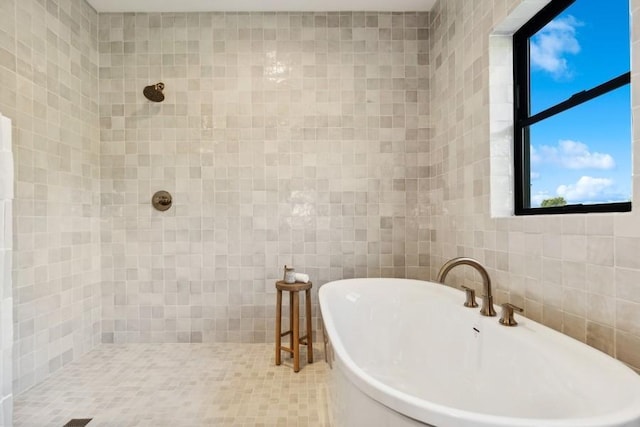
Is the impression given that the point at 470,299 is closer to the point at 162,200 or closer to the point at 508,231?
the point at 508,231

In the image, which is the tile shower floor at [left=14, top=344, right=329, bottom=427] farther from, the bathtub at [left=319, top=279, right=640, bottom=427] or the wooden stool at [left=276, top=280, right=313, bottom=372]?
the bathtub at [left=319, top=279, right=640, bottom=427]

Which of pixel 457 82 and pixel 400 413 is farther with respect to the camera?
pixel 457 82

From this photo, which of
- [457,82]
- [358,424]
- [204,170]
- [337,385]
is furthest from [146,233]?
[457,82]

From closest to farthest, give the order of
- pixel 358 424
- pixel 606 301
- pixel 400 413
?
pixel 400 413 → pixel 358 424 → pixel 606 301

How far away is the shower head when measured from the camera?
2.52 metres

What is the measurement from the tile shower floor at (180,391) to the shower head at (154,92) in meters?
1.91

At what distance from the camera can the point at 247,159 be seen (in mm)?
2672

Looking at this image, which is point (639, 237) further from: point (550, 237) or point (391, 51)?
point (391, 51)

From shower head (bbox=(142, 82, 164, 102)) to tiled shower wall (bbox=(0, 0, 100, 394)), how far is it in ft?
1.49

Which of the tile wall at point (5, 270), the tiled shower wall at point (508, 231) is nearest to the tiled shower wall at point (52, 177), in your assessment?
the tile wall at point (5, 270)

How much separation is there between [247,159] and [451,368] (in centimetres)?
198

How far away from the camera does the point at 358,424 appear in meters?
0.95

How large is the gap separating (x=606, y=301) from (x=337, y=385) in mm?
966

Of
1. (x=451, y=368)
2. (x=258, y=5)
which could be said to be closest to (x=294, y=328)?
(x=451, y=368)
